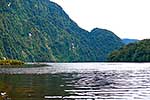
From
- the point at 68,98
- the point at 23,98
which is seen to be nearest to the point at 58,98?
the point at 68,98

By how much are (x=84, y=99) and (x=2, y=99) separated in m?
8.49

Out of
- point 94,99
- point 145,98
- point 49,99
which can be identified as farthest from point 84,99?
point 145,98

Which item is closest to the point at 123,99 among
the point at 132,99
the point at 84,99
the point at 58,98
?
the point at 132,99

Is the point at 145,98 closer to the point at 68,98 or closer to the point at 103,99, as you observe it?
the point at 103,99

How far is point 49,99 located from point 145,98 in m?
10.1

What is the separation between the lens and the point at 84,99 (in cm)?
4112

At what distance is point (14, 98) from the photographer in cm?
4178

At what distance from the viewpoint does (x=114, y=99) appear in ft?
136

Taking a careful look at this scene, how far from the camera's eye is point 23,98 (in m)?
41.5

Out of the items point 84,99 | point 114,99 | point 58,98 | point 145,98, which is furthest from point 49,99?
point 145,98

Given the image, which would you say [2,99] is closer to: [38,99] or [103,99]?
[38,99]

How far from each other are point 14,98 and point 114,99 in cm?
1061

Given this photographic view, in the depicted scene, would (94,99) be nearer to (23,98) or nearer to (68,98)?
(68,98)

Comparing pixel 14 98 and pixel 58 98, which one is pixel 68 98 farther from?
pixel 14 98
